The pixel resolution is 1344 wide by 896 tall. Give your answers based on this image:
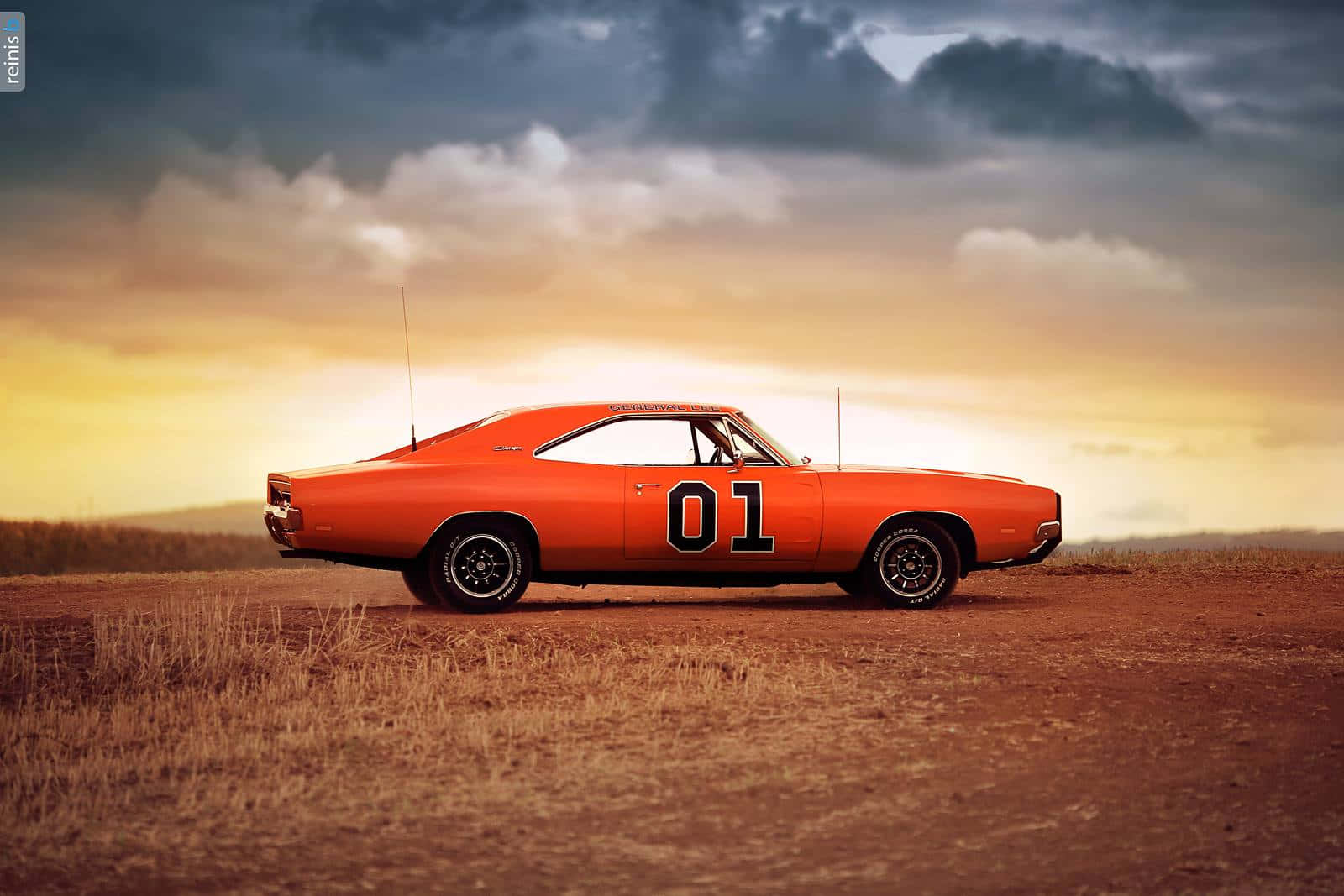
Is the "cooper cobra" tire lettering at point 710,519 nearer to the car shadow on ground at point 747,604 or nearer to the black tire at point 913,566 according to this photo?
the car shadow on ground at point 747,604

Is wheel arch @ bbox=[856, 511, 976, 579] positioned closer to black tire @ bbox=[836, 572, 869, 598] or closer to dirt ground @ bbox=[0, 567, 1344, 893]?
black tire @ bbox=[836, 572, 869, 598]

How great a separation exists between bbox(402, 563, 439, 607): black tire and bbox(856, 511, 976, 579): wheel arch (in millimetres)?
3673

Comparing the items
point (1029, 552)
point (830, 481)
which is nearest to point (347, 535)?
point (830, 481)

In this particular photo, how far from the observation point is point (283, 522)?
11633mm

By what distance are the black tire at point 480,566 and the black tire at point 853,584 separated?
279cm

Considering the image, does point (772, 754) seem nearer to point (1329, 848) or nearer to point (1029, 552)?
point (1329, 848)

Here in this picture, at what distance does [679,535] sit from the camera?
1188 centimetres

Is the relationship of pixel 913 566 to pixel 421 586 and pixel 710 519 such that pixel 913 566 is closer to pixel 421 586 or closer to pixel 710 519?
pixel 710 519

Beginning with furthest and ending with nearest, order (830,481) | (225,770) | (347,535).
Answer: (830,481) → (347,535) → (225,770)

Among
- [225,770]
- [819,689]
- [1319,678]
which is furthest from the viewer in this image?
[1319,678]

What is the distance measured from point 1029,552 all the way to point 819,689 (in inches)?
194

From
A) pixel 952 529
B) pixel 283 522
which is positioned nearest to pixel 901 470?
pixel 952 529

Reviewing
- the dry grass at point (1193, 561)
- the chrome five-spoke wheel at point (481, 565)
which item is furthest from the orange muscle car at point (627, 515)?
the dry grass at point (1193, 561)

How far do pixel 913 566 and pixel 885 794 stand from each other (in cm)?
641
